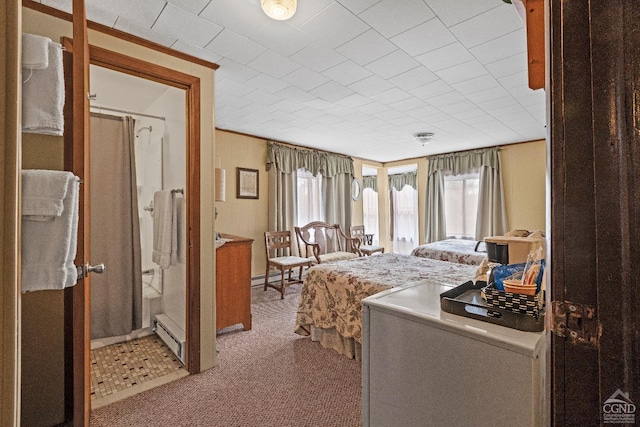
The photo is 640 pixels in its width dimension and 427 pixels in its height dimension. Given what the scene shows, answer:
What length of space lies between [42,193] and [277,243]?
374cm

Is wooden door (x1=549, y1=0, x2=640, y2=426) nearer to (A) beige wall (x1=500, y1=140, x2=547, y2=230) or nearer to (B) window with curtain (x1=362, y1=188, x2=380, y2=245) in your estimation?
(A) beige wall (x1=500, y1=140, x2=547, y2=230)

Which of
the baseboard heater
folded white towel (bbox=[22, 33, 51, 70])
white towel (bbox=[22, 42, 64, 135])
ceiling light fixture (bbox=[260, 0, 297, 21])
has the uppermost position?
ceiling light fixture (bbox=[260, 0, 297, 21])

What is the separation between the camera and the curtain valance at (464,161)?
5.35 metres

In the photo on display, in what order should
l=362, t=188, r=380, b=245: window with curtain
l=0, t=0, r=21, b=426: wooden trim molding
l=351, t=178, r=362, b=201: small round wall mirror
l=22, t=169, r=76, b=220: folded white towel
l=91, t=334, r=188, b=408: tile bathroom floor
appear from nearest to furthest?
l=0, t=0, r=21, b=426: wooden trim molding, l=22, t=169, r=76, b=220: folded white towel, l=91, t=334, r=188, b=408: tile bathroom floor, l=351, t=178, r=362, b=201: small round wall mirror, l=362, t=188, r=380, b=245: window with curtain

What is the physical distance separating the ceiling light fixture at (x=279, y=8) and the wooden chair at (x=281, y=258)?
3144 mm

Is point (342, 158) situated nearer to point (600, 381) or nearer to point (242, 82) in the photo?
point (242, 82)

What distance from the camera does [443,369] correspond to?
40.8 inches

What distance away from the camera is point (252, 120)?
12.8 feet

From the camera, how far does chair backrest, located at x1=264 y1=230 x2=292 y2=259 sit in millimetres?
4598

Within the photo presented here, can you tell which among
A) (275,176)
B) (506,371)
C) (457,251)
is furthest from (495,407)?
(275,176)

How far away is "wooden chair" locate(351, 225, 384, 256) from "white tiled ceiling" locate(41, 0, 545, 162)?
2506mm

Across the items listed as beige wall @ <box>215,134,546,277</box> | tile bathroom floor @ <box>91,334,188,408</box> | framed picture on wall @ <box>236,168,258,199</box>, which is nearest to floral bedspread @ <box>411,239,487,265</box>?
beige wall @ <box>215,134,546,277</box>

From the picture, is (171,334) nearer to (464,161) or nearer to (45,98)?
(45,98)

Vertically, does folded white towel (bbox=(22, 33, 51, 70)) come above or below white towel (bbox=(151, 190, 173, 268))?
above
